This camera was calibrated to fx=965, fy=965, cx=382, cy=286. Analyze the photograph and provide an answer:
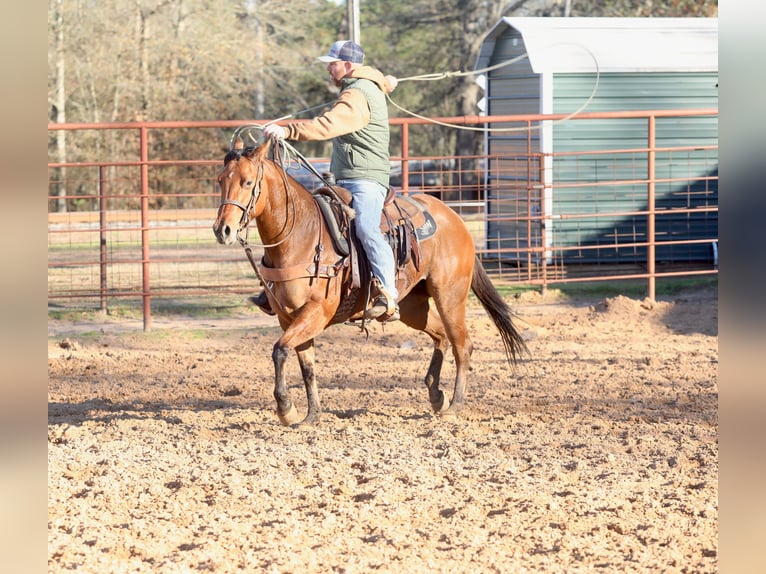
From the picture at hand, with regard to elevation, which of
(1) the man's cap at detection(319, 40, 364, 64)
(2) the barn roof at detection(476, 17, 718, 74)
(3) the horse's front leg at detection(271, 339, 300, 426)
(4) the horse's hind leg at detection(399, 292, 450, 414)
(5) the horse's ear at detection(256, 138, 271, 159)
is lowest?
(3) the horse's front leg at detection(271, 339, 300, 426)

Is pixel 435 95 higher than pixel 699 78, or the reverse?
pixel 435 95

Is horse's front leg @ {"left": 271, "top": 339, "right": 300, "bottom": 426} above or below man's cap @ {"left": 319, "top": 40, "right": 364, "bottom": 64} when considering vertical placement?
below

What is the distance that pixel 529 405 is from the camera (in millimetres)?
7348

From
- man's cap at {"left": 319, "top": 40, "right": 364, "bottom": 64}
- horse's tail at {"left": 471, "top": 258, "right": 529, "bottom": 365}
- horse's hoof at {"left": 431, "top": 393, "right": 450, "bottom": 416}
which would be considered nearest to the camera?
man's cap at {"left": 319, "top": 40, "right": 364, "bottom": 64}

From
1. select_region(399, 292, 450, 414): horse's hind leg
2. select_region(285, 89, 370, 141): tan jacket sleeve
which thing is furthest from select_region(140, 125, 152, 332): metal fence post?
select_region(285, 89, 370, 141): tan jacket sleeve

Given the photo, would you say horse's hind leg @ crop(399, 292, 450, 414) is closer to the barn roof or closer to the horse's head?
the horse's head

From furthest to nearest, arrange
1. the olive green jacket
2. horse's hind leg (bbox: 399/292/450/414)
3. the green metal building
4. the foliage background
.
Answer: the foliage background → the green metal building → horse's hind leg (bbox: 399/292/450/414) → the olive green jacket

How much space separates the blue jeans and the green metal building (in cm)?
800

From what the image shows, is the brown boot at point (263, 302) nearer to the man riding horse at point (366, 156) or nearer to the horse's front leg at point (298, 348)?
the man riding horse at point (366, 156)

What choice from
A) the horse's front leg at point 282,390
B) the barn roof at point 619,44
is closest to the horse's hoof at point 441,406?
the horse's front leg at point 282,390

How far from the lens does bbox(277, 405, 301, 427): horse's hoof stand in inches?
250
